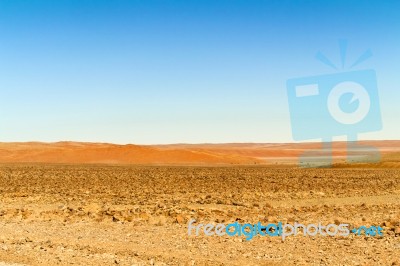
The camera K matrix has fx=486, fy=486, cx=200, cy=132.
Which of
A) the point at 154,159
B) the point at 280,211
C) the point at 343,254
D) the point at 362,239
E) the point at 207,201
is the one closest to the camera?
the point at 343,254

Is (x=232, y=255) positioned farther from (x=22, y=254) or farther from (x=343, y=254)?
(x=22, y=254)

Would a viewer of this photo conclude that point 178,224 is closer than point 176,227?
No

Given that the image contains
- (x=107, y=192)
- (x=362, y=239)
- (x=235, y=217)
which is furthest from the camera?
(x=107, y=192)

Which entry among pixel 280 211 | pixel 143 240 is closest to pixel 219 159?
pixel 280 211

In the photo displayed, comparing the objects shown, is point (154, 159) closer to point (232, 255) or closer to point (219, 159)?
point (219, 159)

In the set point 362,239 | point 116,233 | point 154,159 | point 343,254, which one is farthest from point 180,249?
point 154,159

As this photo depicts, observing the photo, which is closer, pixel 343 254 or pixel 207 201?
pixel 343 254

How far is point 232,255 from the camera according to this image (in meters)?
9.91

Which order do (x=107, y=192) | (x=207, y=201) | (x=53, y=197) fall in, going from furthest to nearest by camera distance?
(x=107, y=192), (x=53, y=197), (x=207, y=201)

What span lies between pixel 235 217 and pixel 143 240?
14.2ft

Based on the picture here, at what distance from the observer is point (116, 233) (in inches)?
492

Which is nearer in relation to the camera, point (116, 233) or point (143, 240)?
point (143, 240)

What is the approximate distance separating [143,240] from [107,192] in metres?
13.7

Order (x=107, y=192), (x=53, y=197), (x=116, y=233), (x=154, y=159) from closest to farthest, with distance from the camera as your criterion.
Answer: (x=116, y=233) < (x=53, y=197) < (x=107, y=192) < (x=154, y=159)
